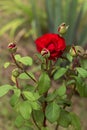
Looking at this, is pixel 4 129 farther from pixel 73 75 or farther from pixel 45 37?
pixel 45 37

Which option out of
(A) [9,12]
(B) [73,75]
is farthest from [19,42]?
(B) [73,75]

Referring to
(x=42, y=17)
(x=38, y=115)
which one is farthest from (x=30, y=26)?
(x=38, y=115)

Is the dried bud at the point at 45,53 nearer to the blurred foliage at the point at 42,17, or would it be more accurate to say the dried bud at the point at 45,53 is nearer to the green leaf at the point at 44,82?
the green leaf at the point at 44,82

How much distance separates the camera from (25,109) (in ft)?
5.05

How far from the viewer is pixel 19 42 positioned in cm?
342

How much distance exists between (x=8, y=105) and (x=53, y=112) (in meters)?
1.09

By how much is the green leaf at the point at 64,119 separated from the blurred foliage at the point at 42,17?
4.75ft

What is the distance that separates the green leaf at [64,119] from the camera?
164 cm

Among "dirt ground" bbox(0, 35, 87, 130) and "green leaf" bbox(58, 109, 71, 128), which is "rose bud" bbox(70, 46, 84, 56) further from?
"dirt ground" bbox(0, 35, 87, 130)

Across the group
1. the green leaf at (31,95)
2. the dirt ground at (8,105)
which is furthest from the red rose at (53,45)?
the dirt ground at (8,105)

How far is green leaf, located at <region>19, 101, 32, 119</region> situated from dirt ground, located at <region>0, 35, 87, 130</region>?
912mm

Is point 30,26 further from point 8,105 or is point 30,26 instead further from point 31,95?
point 31,95

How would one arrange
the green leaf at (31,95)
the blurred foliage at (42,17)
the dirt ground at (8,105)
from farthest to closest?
the blurred foliage at (42,17), the dirt ground at (8,105), the green leaf at (31,95)

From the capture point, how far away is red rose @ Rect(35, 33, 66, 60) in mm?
1474
